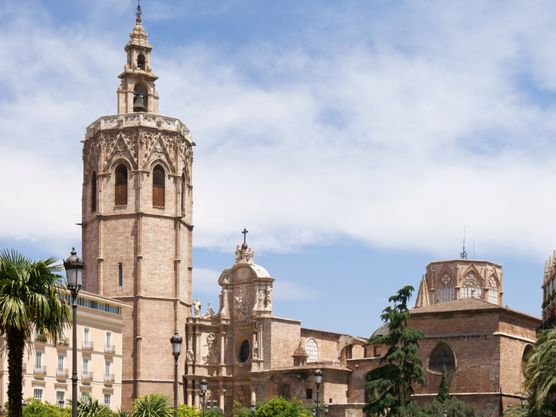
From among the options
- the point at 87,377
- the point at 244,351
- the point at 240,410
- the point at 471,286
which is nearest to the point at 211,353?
the point at 244,351

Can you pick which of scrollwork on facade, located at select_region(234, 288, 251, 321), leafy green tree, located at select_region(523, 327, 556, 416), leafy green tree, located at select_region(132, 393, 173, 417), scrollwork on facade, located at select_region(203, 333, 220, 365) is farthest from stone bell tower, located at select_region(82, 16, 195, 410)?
leafy green tree, located at select_region(523, 327, 556, 416)

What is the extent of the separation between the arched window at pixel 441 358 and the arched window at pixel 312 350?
42.2 feet

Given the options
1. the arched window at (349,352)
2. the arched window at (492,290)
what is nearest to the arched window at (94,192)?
the arched window at (349,352)

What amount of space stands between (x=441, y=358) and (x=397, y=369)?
7.23 metres

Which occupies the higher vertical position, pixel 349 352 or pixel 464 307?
pixel 464 307

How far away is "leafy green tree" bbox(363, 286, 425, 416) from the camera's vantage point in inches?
1962

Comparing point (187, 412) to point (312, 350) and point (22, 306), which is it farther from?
point (22, 306)

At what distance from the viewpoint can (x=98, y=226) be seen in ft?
208

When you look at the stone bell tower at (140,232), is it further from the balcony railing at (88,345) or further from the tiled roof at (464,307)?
the tiled roof at (464,307)

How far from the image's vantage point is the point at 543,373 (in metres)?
28.7

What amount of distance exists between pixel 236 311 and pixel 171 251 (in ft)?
22.7

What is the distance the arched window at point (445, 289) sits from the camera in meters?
91.6

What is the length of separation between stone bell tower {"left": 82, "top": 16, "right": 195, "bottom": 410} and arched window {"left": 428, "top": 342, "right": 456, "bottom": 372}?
18.1 m

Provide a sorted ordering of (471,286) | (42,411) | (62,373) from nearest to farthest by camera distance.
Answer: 1. (42,411)
2. (62,373)
3. (471,286)
